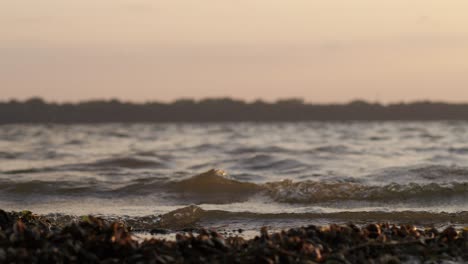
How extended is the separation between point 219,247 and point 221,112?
141 ft

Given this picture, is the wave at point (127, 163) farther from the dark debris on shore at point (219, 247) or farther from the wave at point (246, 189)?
the dark debris on shore at point (219, 247)

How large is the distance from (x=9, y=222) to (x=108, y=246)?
145 cm

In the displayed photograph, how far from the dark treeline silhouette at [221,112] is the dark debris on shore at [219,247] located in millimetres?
41208

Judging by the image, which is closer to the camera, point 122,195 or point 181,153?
point 122,195

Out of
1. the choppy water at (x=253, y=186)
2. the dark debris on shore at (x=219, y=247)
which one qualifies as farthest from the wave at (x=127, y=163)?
the dark debris on shore at (x=219, y=247)

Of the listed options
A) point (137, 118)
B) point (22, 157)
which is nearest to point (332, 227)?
point (22, 157)

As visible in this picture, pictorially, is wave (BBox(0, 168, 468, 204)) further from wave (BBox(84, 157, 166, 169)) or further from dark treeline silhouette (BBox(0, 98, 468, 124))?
dark treeline silhouette (BBox(0, 98, 468, 124))

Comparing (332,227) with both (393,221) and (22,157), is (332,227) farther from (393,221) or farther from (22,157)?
(22,157)

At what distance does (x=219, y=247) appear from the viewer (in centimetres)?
444

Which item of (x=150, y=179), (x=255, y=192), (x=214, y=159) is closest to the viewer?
(x=255, y=192)

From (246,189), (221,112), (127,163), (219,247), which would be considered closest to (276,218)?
(246,189)

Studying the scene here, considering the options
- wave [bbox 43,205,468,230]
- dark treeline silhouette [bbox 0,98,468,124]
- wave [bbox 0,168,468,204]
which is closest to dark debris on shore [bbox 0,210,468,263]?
wave [bbox 43,205,468,230]

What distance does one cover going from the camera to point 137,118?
48438 mm

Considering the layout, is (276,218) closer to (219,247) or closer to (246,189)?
(246,189)
